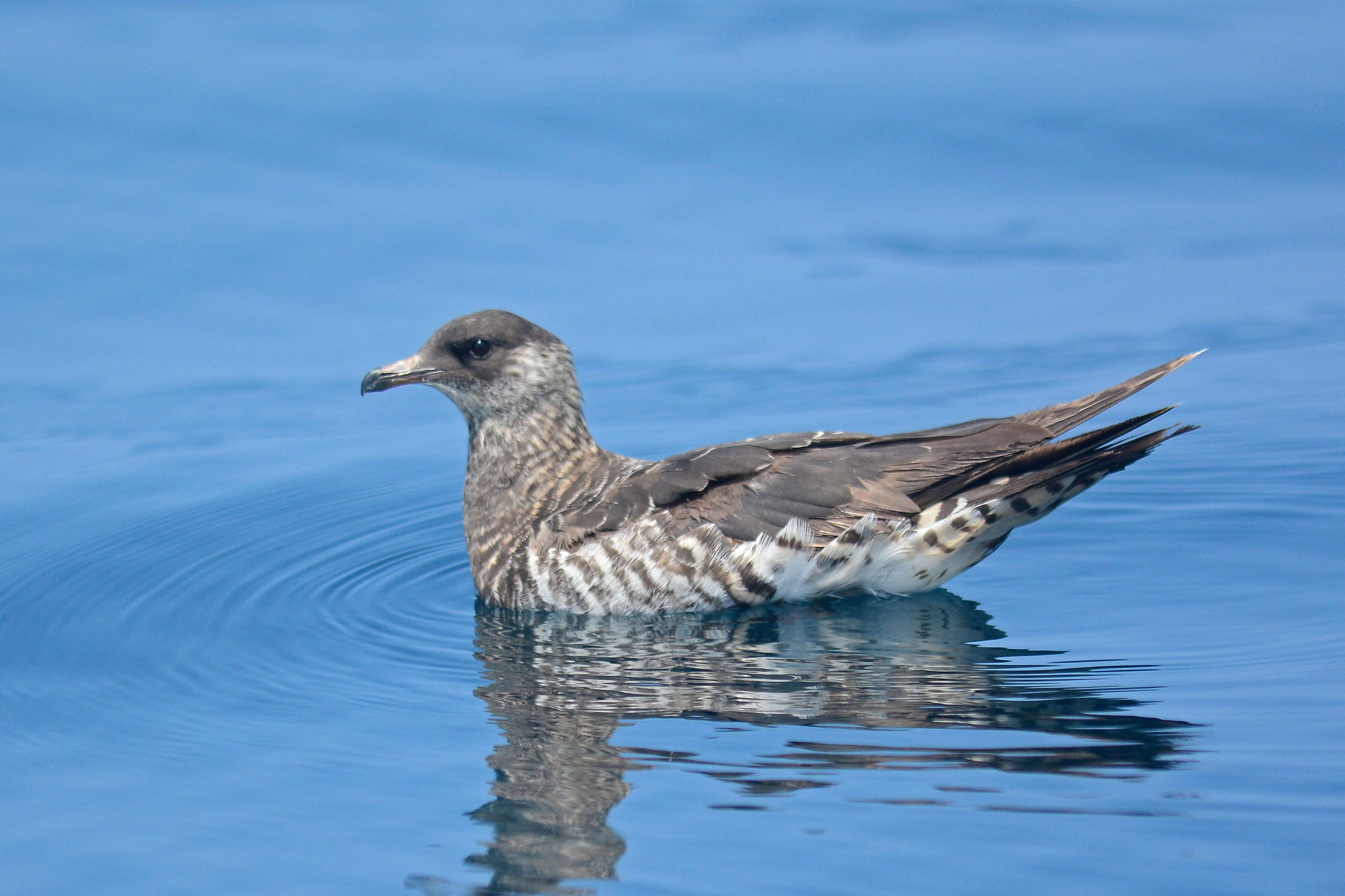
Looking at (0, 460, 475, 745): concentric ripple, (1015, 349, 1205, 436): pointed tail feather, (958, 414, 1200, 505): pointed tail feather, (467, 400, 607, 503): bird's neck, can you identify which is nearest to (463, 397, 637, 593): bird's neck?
(467, 400, 607, 503): bird's neck

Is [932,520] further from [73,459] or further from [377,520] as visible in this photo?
[73,459]

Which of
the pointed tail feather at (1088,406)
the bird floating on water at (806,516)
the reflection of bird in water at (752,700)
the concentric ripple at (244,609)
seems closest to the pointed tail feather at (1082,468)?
the bird floating on water at (806,516)

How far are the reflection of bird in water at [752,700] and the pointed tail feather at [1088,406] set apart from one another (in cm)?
97

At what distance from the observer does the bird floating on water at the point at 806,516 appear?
7641 millimetres

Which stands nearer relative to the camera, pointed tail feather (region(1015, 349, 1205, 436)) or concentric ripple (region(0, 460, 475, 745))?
concentric ripple (region(0, 460, 475, 745))

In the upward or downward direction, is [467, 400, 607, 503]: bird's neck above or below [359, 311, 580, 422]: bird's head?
below

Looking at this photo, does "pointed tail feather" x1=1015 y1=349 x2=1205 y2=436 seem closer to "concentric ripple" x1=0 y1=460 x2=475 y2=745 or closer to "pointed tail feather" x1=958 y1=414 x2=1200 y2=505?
"pointed tail feather" x1=958 y1=414 x2=1200 y2=505

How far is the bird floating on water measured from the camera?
764cm

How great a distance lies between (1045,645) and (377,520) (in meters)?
4.12

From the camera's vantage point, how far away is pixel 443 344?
27.9 ft

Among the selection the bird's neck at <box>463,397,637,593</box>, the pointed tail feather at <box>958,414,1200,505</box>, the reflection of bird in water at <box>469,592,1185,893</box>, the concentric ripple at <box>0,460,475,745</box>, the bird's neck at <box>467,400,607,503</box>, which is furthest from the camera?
the bird's neck at <box>467,400,607,503</box>

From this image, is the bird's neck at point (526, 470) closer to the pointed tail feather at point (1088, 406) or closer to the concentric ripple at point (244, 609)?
the concentric ripple at point (244, 609)

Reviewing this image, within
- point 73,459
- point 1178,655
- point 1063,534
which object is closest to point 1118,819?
point 1178,655

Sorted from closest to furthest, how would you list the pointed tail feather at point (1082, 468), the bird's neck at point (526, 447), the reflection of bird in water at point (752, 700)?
the reflection of bird in water at point (752, 700), the pointed tail feather at point (1082, 468), the bird's neck at point (526, 447)
